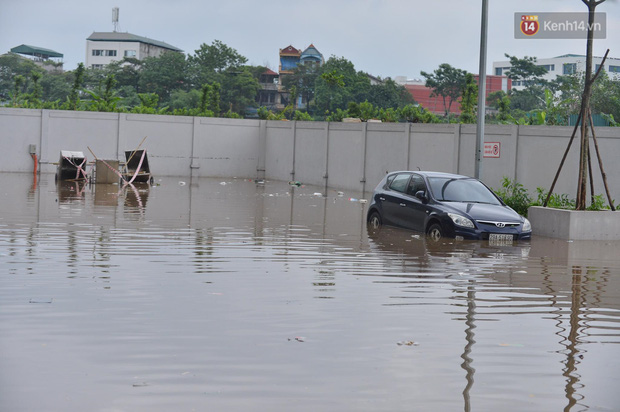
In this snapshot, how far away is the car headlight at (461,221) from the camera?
1775 centimetres

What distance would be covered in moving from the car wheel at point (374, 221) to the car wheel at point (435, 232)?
78.9 inches

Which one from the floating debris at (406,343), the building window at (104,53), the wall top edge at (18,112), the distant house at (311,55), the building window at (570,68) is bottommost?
the floating debris at (406,343)

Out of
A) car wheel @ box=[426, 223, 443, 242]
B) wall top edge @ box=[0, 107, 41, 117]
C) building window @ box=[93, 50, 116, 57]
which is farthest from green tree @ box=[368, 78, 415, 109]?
car wheel @ box=[426, 223, 443, 242]

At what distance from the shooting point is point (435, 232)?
59.9ft

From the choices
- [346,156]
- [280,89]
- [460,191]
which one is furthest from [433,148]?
[280,89]

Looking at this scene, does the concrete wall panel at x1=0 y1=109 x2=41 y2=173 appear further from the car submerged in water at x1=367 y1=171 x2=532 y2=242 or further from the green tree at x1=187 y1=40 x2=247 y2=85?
the green tree at x1=187 y1=40 x2=247 y2=85

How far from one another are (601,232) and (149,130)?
2754 cm

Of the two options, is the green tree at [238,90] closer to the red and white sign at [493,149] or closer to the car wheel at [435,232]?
the red and white sign at [493,149]

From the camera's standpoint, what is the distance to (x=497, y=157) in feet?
88.2

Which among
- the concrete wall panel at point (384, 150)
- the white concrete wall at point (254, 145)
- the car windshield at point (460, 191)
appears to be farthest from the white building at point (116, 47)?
the car windshield at point (460, 191)

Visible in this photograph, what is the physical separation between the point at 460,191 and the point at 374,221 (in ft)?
7.43

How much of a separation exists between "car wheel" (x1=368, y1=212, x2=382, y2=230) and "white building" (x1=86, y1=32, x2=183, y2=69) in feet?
455

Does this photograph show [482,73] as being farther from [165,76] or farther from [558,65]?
[558,65]

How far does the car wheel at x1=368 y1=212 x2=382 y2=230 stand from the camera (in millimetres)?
20406
